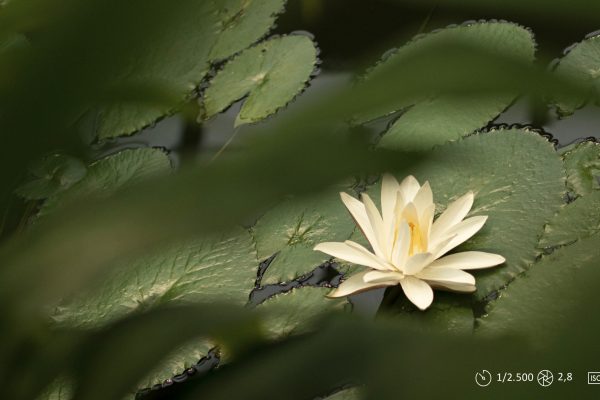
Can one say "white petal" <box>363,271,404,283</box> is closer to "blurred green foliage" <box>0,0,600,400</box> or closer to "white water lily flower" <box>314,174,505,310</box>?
"white water lily flower" <box>314,174,505,310</box>

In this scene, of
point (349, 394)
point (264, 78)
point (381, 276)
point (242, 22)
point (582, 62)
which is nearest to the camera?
point (349, 394)

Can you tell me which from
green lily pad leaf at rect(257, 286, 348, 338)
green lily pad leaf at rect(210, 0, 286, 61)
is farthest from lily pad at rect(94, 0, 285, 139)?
green lily pad leaf at rect(257, 286, 348, 338)

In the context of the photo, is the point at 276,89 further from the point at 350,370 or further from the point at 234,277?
the point at 350,370

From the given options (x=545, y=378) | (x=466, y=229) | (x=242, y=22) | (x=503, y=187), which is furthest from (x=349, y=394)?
(x=242, y=22)

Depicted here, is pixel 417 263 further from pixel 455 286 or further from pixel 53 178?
pixel 53 178

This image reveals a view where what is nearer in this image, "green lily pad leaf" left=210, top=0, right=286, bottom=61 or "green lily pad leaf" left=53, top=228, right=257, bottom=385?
"green lily pad leaf" left=53, top=228, right=257, bottom=385

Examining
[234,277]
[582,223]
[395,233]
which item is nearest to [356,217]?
[395,233]
